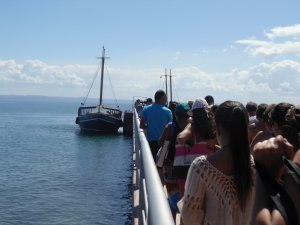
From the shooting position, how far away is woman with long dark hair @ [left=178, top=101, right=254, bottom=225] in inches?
121

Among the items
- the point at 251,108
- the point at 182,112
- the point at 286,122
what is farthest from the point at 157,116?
the point at 286,122

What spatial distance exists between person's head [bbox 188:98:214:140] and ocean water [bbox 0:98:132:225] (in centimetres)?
1496

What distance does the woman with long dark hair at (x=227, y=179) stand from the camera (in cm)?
307

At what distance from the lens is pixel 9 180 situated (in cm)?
3181

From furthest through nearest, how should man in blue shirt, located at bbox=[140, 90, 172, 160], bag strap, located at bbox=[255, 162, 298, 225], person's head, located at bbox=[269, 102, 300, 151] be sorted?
man in blue shirt, located at bbox=[140, 90, 172, 160], person's head, located at bbox=[269, 102, 300, 151], bag strap, located at bbox=[255, 162, 298, 225]

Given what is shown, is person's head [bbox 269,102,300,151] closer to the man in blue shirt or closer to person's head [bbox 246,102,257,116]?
person's head [bbox 246,102,257,116]

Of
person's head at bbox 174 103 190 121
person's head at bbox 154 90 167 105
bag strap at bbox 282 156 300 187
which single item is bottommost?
bag strap at bbox 282 156 300 187

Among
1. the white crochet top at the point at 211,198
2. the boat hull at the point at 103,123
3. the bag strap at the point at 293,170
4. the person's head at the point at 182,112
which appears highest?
the person's head at the point at 182,112

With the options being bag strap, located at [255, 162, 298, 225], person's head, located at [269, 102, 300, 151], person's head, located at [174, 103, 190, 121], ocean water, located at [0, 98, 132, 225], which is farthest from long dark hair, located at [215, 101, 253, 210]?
ocean water, located at [0, 98, 132, 225]

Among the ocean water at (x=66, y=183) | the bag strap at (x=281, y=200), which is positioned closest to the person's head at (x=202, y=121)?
the bag strap at (x=281, y=200)

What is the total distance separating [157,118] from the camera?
347 inches

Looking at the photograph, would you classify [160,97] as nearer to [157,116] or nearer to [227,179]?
[157,116]

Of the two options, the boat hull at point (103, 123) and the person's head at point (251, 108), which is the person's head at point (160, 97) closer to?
the person's head at point (251, 108)

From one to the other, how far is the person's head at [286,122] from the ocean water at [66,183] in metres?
14.6
